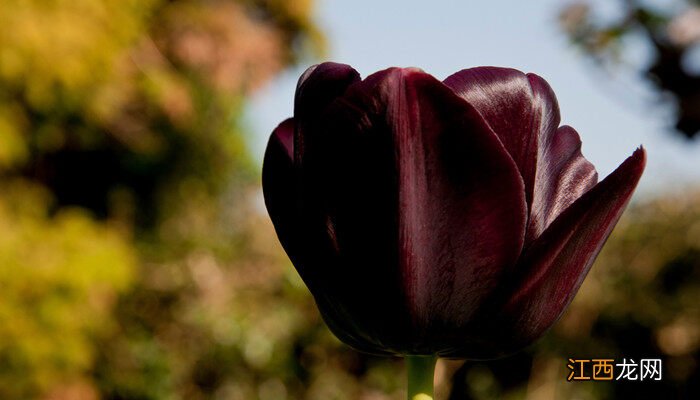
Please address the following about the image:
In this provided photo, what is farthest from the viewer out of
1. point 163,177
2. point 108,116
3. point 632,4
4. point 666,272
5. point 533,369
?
point 163,177

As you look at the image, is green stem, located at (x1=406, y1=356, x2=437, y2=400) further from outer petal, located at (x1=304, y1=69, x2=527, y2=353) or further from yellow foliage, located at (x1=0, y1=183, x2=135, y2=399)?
yellow foliage, located at (x1=0, y1=183, x2=135, y2=399)

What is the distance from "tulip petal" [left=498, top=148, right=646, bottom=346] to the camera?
0.28 m

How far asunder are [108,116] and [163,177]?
0.79 meters

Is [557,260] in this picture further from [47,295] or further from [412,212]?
[47,295]

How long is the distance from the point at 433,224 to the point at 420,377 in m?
0.05

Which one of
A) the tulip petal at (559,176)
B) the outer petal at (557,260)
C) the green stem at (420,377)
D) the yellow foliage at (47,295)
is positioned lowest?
the green stem at (420,377)

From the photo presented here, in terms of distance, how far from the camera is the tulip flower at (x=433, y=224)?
277 millimetres

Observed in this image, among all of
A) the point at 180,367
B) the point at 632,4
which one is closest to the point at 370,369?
the point at 180,367

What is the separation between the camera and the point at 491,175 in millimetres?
277

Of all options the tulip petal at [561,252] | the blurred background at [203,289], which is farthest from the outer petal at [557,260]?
the blurred background at [203,289]

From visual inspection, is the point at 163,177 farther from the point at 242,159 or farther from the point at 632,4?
the point at 632,4

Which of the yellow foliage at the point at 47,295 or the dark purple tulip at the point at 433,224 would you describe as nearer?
the dark purple tulip at the point at 433,224

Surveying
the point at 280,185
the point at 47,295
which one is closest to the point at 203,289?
the point at 47,295

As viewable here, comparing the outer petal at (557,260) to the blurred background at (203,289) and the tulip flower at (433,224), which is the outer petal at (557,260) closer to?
the tulip flower at (433,224)
